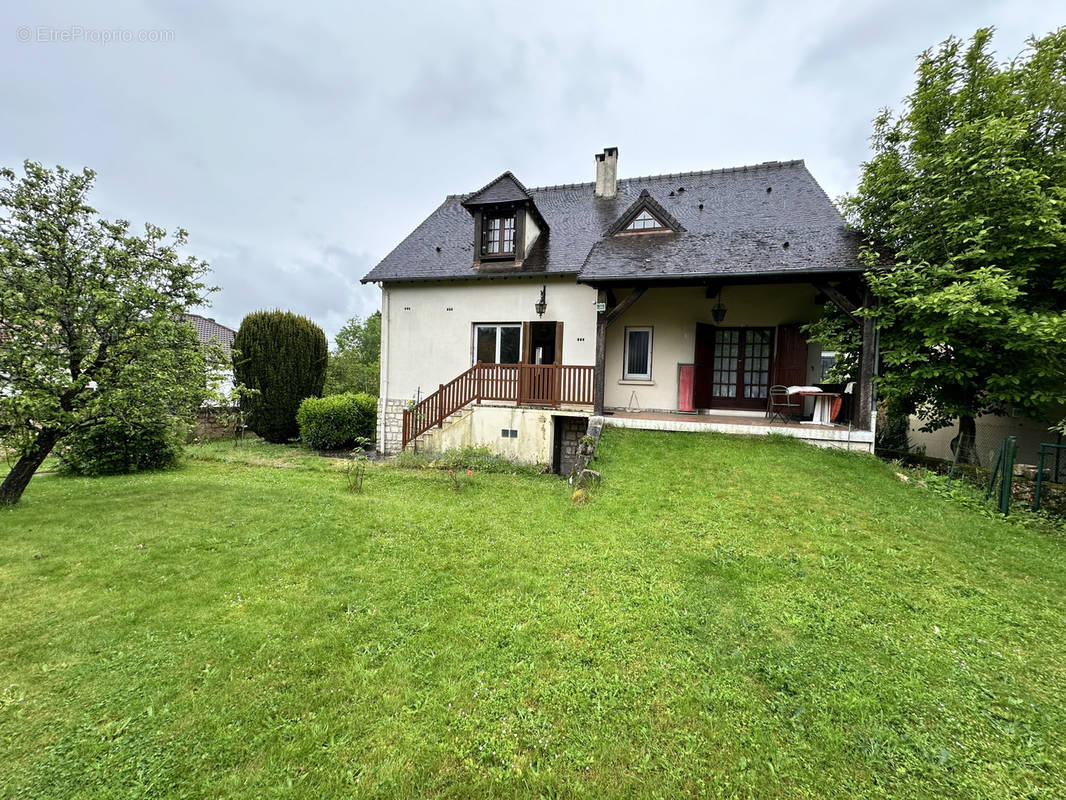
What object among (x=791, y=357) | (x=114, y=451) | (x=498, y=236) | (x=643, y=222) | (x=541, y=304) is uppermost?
(x=643, y=222)

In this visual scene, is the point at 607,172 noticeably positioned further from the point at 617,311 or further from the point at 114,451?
the point at 114,451

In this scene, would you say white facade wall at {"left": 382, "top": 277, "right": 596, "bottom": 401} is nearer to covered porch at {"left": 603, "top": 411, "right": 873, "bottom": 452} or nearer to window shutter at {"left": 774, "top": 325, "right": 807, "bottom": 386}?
covered porch at {"left": 603, "top": 411, "right": 873, "bottom": 452}

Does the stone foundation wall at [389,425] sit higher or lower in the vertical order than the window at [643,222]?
lower

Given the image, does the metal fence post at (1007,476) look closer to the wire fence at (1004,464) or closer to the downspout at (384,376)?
the wire fence at (1004,464)

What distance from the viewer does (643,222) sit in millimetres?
9812

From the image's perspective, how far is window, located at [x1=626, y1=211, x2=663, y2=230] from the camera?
9742 mm

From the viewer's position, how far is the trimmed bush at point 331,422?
38.4ft

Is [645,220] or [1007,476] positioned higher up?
[645,220]

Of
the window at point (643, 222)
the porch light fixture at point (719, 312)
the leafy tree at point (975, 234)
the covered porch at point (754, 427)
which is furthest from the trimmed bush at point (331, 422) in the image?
the leafy tree at point (975, 234)

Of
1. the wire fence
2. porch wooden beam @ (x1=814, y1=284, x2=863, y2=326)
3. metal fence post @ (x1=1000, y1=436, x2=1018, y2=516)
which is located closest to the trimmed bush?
porch wooden beam @ (x1=814, y1=284, x2=863, y2=326)

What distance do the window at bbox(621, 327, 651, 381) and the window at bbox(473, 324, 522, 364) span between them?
2.83 meters

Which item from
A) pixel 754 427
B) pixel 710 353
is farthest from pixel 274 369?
pixel 754 427

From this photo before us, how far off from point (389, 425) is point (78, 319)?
664 centimetres

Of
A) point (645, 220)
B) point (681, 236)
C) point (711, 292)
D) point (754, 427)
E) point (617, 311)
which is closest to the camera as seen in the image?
point (754, 427)
